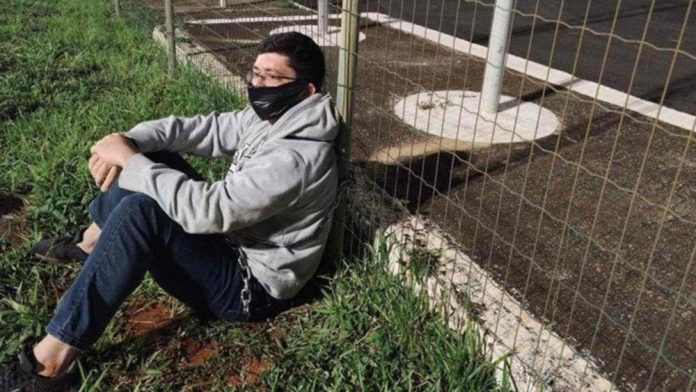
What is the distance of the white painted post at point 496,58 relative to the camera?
3.58 metres

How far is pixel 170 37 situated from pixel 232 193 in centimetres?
326

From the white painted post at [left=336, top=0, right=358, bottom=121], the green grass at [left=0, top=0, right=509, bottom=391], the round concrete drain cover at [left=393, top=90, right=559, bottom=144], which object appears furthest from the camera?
the round concrete drain cover at [left=393, top=90, right=559, bottom=144]

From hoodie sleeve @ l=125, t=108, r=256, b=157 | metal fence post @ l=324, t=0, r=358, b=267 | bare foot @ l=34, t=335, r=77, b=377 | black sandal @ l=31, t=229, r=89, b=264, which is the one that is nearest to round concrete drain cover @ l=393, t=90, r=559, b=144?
metal fence post @ l=324, t=0, r=358, b=267

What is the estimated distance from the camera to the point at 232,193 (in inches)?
83.4

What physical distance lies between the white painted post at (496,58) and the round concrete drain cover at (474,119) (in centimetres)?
9

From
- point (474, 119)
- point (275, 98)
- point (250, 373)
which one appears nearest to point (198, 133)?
point (275, 98)

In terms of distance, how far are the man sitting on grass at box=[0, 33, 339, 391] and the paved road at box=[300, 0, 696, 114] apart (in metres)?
1.34

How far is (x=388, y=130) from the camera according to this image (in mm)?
3809

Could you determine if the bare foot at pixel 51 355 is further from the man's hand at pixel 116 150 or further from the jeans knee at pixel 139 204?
the man's hand at pixel 116 150

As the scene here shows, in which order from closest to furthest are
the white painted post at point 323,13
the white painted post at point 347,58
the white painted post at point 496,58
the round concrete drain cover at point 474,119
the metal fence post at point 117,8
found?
the white painted post at point 347,58 < the white painted post at point 496,58 < the round concrete drain cover at point 474,119 < the white painted post at point 323,13 < the metal fence post at point 117,8

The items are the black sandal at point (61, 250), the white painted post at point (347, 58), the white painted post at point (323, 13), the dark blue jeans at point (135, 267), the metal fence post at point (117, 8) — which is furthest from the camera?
the metal fence post at point (117, 8)

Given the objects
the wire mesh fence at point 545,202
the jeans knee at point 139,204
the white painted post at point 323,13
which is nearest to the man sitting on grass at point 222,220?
the jeans knee at point 139,204

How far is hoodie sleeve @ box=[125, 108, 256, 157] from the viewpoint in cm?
258

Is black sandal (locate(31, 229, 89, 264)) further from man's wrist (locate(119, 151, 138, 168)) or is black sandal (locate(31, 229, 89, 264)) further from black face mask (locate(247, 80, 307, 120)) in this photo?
black face mask (locate(247, 80, 307, 120))
